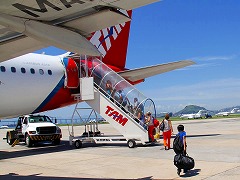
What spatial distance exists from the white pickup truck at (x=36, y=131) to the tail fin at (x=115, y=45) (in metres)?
5.88

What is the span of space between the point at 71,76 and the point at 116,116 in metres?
3.78

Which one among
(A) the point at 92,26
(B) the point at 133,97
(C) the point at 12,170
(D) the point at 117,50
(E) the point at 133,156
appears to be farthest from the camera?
(D) the point at 117,50

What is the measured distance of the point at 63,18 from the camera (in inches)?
215

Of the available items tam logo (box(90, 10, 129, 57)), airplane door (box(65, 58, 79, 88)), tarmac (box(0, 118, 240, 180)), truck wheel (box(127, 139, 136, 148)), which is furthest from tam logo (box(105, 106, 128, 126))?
tam logo (box(90, 10, 129, 57))

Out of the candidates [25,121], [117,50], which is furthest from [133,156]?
[117,50]

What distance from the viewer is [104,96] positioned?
16266 mm

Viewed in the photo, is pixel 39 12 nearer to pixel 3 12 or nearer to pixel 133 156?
pixel 3 12

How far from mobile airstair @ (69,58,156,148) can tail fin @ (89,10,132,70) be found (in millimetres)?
4357

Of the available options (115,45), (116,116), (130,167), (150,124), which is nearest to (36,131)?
(116,116)

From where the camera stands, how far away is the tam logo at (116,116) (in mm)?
15594

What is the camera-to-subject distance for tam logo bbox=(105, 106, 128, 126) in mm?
15594

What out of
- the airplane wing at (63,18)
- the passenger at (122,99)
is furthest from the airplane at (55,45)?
the passenger at (122,99)

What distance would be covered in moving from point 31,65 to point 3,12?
11.7 metres

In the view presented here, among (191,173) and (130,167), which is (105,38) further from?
(191,173)
